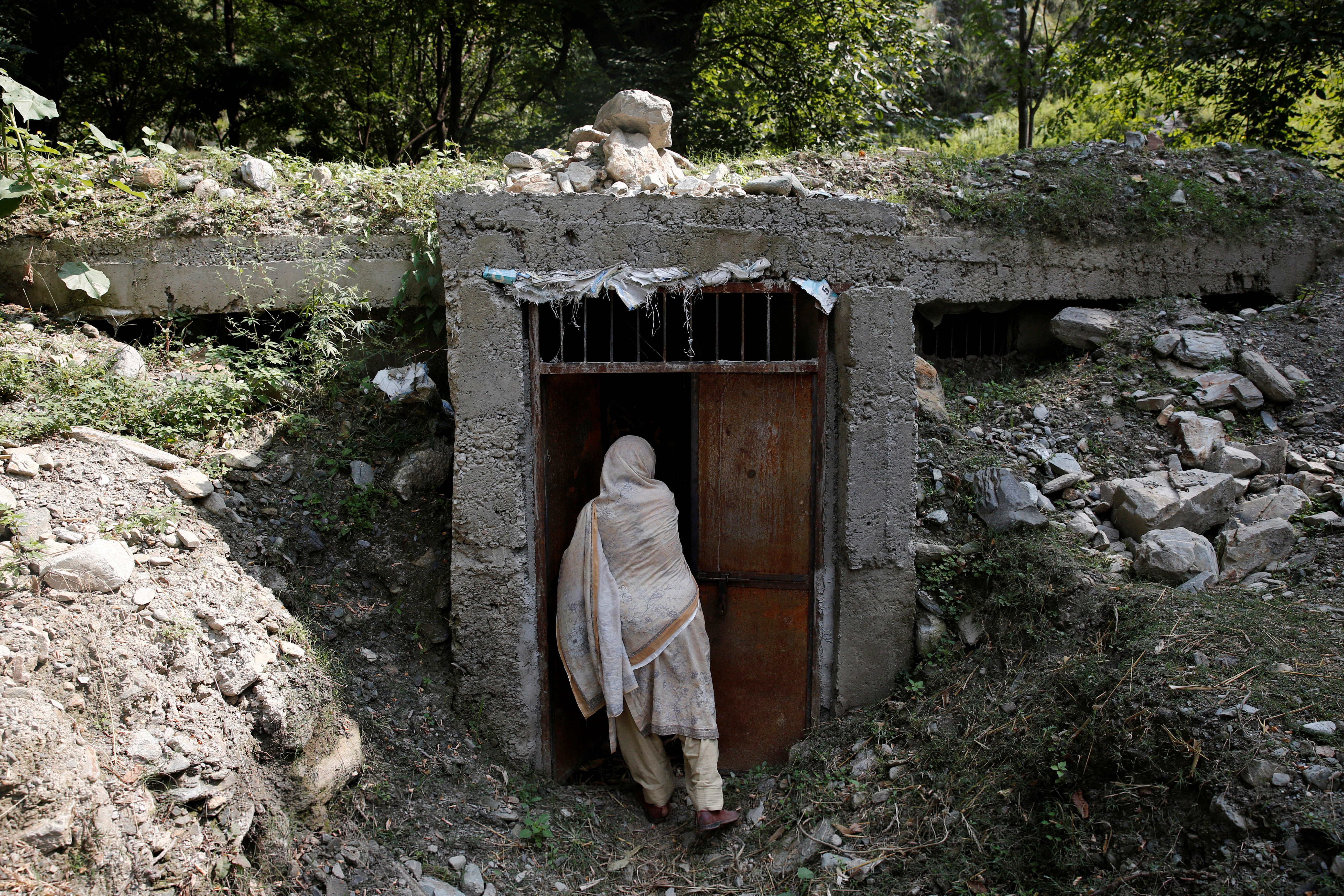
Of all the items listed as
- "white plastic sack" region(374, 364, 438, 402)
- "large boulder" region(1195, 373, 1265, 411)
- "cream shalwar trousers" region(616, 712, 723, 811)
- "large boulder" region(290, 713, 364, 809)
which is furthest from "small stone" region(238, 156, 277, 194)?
"large boulder" region(1195, 373, 1265, 411)

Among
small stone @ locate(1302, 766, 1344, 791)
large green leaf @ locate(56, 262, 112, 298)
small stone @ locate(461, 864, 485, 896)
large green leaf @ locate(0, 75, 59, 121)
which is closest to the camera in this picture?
small stone @ locate(1302, 766, 1344, 791)

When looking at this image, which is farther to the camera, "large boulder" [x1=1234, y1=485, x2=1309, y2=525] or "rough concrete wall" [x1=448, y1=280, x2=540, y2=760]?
"large boulder" [x1=1234, y1=485, x2=1309, y2=525]

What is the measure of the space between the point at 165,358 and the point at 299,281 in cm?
87

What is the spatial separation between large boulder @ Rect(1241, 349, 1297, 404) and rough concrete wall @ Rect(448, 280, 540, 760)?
465cm

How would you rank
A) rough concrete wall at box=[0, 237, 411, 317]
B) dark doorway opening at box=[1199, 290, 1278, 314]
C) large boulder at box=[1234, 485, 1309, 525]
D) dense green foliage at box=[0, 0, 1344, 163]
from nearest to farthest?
large boulder at box=[1234, 485, 1309, 525]
rough concrete wall at box=[0, 237, 411, 317]
dark doorway opening at box=[1199, 290, 1278, 314]
dense green foliage at box=[0, 0, 1344, 163]

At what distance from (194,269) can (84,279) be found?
577 millimetres

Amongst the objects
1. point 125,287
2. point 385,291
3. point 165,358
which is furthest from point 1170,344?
point 125,287

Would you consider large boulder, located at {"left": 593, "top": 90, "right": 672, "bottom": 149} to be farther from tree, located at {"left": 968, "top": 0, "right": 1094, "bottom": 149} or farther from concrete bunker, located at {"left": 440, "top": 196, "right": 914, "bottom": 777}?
tree, located at {"left": 968, "top": 0, "right": 1094, "bottom": 149}

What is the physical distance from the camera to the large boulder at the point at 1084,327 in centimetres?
579

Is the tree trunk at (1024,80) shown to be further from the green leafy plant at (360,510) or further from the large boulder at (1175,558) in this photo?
the green leafy plant at (360,510)

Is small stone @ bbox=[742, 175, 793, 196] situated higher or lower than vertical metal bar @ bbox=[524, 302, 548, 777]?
higher

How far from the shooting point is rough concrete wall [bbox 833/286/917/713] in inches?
156

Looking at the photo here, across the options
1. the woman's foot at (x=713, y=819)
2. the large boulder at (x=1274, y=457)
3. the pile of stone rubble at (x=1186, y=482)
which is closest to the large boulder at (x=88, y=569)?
the woman's foot at (x=713, y=819)

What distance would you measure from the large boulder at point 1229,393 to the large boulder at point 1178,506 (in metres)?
0.96
